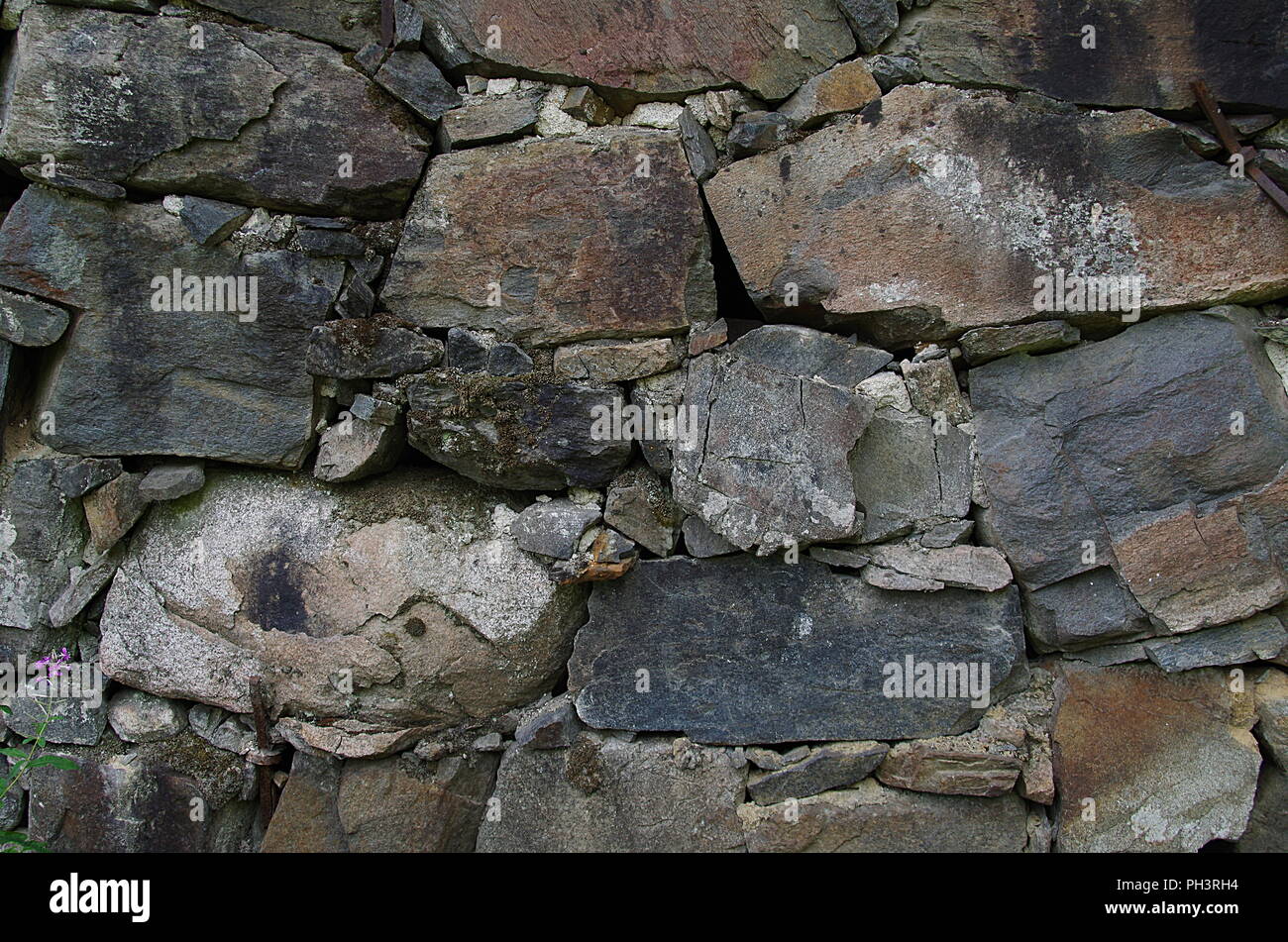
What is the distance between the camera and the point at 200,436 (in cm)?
362

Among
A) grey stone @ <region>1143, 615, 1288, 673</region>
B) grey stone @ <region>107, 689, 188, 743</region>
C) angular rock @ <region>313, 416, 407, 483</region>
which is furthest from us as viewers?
grey stone @ <region>107, 689, 188, 743</region>

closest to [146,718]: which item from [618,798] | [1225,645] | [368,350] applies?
[368,350]

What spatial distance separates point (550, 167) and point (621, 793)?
2.48 m

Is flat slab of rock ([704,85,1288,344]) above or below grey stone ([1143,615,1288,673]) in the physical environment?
above

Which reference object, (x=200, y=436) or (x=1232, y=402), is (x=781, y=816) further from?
(x=200, y=436)

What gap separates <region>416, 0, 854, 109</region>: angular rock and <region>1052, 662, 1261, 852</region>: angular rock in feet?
8.62

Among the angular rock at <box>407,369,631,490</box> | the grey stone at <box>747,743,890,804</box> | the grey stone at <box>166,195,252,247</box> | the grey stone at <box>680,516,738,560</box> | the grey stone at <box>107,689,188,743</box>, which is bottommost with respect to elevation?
the grey stone at <box>107,689,188,743</box>

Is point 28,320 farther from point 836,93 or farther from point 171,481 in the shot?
point 836,93

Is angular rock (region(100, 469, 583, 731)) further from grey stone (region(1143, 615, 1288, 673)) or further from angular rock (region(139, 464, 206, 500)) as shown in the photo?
grey stone (region(1143, 615, 1288, 673))

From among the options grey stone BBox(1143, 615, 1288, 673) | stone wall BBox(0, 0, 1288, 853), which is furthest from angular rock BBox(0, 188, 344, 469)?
grey stone BBox(1143, 615, 1288, 673)

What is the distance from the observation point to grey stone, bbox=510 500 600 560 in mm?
3473

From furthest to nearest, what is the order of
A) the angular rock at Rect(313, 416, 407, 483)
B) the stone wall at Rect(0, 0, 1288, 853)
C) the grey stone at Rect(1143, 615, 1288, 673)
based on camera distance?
the angular rock at Rect(313, 416, 407, 483)
the stone wall at Rect(0, 0, 1288, 853)
the grey stone at Rect(1143, 615, 1288, 673)

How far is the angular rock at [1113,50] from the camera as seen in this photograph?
315 cm

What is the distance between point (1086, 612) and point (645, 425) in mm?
1777
